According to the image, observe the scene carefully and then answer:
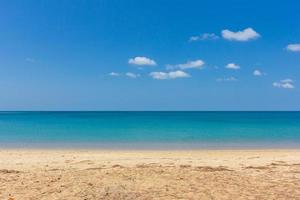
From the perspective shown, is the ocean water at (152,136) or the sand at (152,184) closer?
the sand at (152,184)

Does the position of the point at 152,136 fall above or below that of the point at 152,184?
above

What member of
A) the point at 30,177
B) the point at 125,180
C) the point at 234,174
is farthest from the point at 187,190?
the point at 30,177

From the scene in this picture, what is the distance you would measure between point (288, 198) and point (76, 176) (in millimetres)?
5183

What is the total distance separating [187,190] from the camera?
7.93 metres

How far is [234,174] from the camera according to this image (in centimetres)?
979

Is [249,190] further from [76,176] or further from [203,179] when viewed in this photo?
[76,176]

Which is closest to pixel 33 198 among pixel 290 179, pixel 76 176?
pixel 76 176

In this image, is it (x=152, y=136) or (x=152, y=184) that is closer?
(x=152, y=184)

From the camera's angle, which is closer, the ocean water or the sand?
the sand

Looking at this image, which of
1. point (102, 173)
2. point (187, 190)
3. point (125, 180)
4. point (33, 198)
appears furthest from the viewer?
point (102, 173)

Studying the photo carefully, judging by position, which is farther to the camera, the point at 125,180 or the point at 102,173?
the point at 102,173

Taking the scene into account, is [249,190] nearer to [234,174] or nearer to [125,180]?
[234,174]

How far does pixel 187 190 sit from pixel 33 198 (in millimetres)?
3328

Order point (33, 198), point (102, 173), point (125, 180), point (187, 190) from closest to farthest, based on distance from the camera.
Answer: point (33, 198)
point (187, 190)
point (125, 180)
point (102, 173)
